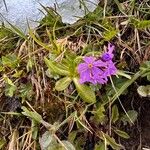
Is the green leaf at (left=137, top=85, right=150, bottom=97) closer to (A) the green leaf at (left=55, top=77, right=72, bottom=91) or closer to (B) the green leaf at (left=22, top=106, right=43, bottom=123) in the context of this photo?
(A) the green leaf at (left=55, top=77, right=72, bottom=91)

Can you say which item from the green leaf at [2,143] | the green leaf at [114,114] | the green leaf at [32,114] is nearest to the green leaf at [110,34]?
the green leaf at [114,114]

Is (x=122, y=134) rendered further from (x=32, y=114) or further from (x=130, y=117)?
(x=32, y=114)

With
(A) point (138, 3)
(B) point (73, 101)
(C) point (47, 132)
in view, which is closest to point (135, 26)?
(A) point (138, 3)

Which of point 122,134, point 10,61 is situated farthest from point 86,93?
point 10,61

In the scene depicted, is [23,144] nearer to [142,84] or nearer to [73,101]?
[73,101]

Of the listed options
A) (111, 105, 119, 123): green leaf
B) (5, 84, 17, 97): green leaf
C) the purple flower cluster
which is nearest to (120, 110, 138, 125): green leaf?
(111, 105, 119, 123): green leaf

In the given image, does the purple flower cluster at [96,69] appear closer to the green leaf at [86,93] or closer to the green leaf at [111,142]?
the green leaf at [86,93]
